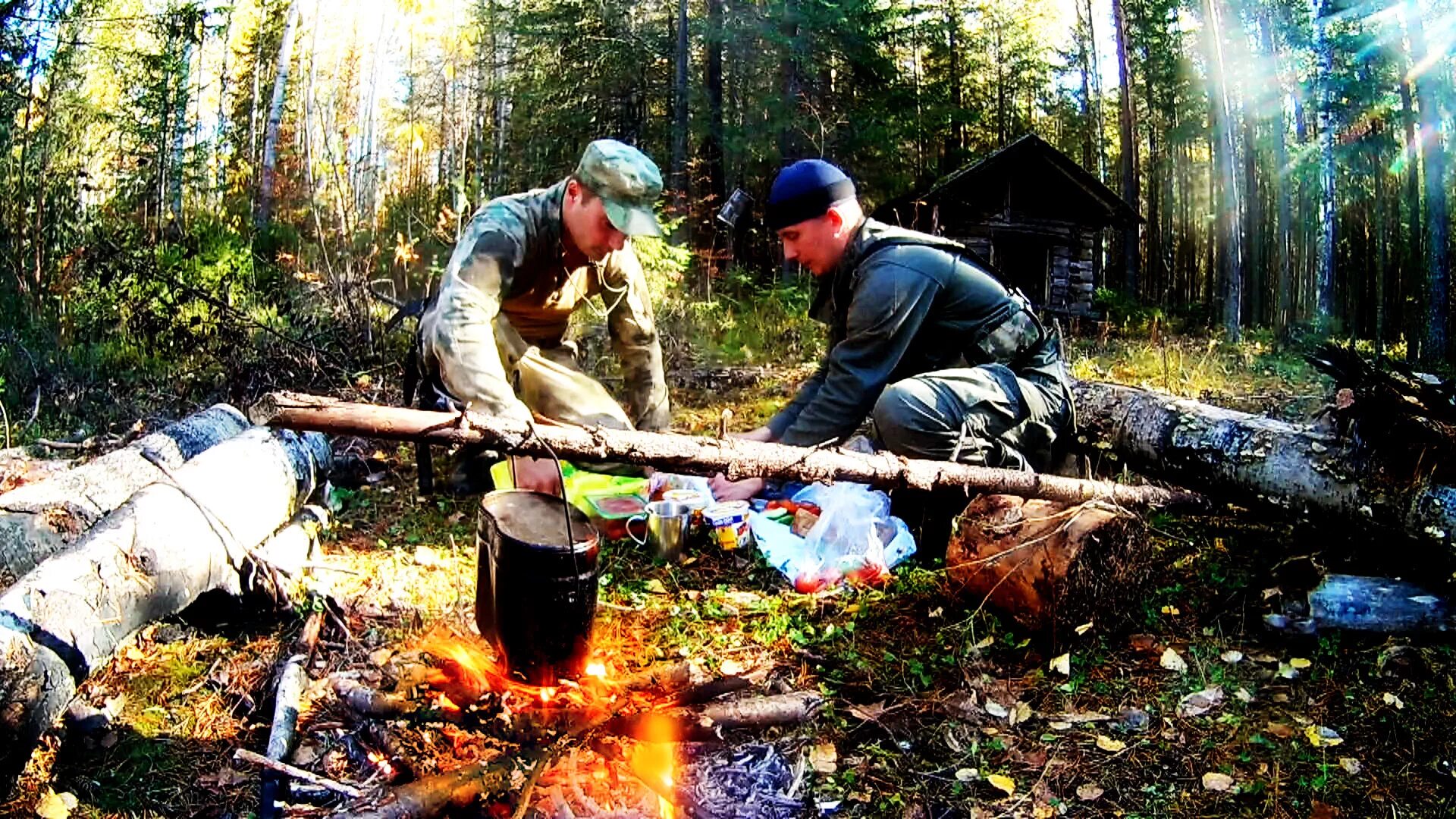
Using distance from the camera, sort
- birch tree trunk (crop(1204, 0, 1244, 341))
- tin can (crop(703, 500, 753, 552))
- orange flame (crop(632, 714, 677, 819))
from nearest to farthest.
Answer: orange flame (crop(632, 714, 677, 819)), tin can (crop(703, 500, 753, 552)), birch tree trunk (crop(1204, 0, 1244, 341))

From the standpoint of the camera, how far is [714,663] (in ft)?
9.80

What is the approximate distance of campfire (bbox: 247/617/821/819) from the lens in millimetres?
2023

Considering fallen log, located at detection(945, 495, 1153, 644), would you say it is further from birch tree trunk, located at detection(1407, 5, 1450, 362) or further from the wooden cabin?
birch tree trunk, located at detection(1407, 5, 1450, 362)

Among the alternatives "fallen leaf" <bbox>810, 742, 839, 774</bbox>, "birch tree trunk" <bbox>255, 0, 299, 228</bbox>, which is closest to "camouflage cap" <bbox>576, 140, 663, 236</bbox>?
"fallen leaf" <bbox>810, 742, 839, 774</bbox>

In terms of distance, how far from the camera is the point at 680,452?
285 cm

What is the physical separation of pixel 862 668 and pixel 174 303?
23.2ft

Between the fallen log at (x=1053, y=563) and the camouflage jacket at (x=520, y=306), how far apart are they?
5.99 feet

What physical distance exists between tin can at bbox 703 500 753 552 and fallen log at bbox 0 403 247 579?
225cm

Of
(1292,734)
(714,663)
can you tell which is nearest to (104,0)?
(714,663)

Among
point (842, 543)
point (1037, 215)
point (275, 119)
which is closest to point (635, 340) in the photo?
point (842, 543)

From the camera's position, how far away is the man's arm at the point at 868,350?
3.89 m

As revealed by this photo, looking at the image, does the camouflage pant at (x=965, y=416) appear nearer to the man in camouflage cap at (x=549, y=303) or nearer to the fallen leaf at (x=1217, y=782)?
the man in camouflage cap at (x=549, y=303)

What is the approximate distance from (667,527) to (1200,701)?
2.16 meters

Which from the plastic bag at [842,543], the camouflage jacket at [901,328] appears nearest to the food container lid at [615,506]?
the plastic bag at [842,543]
